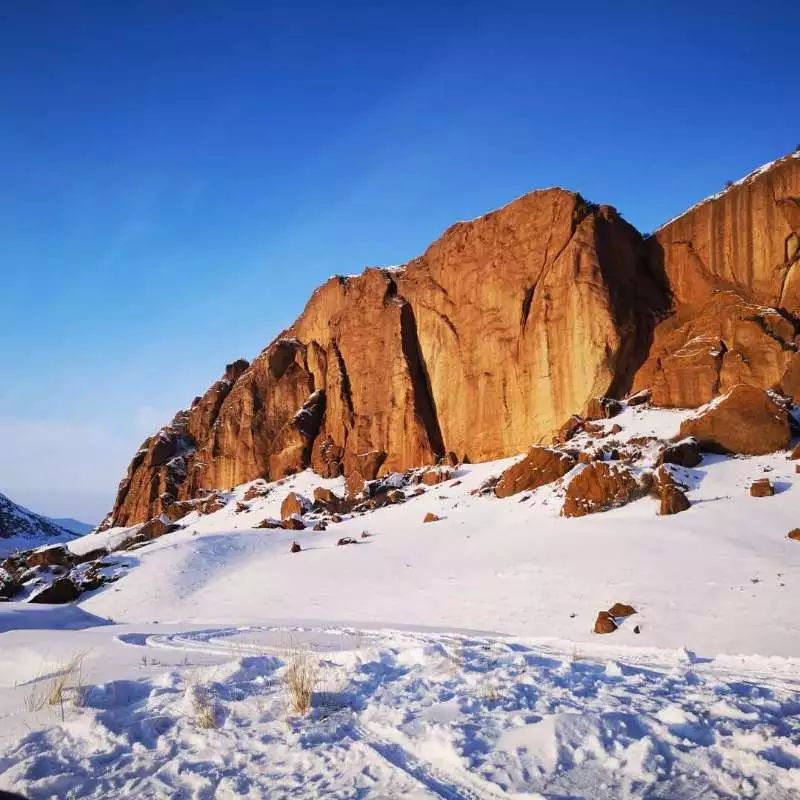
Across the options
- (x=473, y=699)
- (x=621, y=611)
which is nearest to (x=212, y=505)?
(x=621, y=611)

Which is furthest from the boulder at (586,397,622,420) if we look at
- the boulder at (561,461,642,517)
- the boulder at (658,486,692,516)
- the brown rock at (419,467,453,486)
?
the boulder at (658,486,692,516)

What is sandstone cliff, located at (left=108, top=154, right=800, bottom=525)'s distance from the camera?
113 feet

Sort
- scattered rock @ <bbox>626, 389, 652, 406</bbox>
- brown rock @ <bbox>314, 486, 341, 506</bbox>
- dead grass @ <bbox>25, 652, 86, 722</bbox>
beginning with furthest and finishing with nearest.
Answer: brown rock @ <bbox>314, 486, 341, 506</bbox>, scattered rock @ <bbox>626, 389, 652, 406</bbox>, dead grass @ <bbox>25, 652, 86, 722</bbox>

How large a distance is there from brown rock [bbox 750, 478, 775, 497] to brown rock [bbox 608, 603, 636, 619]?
383 inches

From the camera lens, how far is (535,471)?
→ 1102 inches

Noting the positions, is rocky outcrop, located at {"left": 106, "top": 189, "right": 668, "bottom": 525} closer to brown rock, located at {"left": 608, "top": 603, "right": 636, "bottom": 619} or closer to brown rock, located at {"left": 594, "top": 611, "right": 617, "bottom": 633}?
brown rock, located at {"left": 608, "top": 603, "right": 636, "bottom": 619}

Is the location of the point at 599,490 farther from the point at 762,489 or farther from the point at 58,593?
the point at 58,593

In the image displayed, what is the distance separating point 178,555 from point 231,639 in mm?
18616

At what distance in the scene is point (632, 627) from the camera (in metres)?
12.5

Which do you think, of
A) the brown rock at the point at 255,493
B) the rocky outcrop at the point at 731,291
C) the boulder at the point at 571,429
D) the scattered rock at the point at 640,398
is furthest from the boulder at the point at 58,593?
the rocky outcrop at the point at 731,291

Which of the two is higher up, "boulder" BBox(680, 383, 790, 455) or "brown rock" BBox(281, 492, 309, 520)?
"boulder" BBox(680, 383, 790, 455)

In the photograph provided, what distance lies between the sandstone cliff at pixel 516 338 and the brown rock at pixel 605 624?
21.4m

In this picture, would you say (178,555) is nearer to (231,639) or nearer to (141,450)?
(231,639)

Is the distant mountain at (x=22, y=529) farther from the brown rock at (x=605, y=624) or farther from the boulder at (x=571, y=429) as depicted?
the brown rock at (x=605, y=624)
